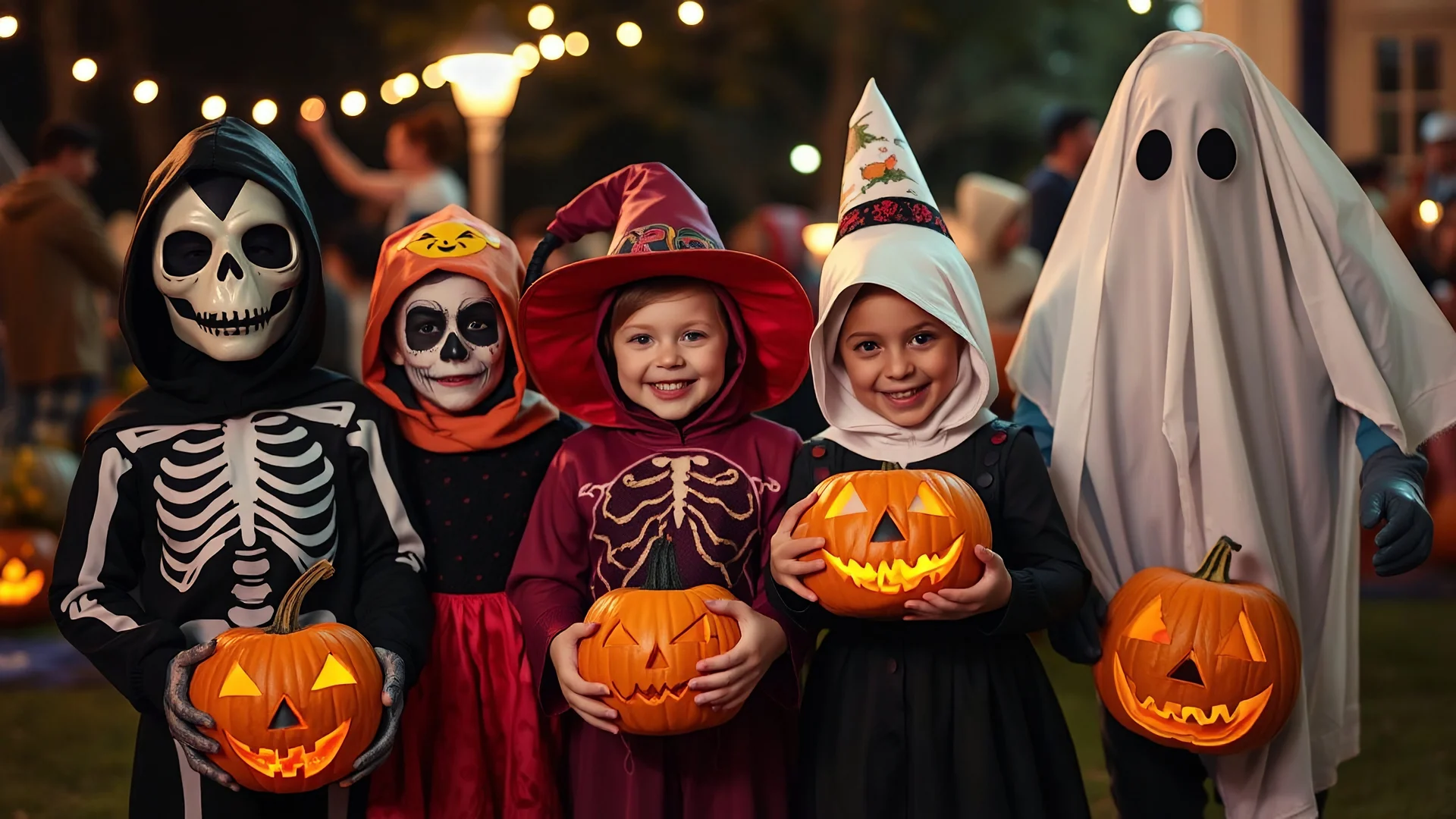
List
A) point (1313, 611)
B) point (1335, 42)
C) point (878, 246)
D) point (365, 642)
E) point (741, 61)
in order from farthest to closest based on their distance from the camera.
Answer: point (741, 61), point (1335, 42), point (1313, 611), point (878, 246), point (365, 642)

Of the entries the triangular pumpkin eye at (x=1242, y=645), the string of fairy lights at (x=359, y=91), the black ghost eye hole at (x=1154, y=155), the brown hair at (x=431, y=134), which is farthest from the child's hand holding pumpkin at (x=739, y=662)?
the brown hair at (x=431, y=134)

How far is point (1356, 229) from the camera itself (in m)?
2.96

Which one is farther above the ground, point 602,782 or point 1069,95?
point 1069,95

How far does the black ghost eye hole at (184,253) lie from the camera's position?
9.23 feet

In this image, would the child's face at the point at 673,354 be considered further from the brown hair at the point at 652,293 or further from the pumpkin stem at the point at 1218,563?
the pumpkin stem at the point at 1218,563

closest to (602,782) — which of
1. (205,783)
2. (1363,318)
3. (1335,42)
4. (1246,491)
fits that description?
(205,783)

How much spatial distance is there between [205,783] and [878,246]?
1751mm

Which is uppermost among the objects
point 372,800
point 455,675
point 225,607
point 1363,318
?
point 1363,318

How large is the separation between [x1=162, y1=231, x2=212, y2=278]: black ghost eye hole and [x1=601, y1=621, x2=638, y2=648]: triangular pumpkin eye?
1.14 metres

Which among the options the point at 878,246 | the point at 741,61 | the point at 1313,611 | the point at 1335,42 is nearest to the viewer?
the point at 878,246

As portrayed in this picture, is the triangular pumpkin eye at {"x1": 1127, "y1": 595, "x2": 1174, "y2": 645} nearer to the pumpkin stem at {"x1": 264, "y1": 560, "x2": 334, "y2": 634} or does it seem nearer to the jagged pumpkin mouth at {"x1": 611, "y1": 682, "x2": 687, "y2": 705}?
the jagged pumpkin mouth at {"x1": 611, "y1": 682, "x2": 687, "y2": 705}

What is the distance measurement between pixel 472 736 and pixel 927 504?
44.6 inches

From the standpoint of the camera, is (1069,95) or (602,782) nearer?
(602,782)

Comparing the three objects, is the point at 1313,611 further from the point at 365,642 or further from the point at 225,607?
the point at 225,607
